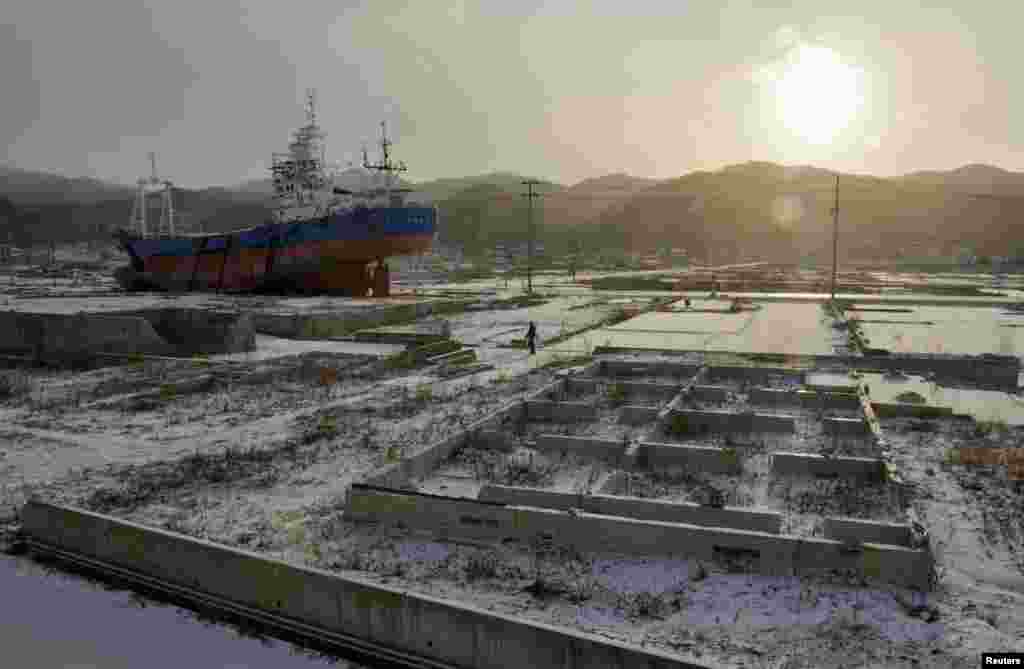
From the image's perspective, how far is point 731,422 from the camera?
33.4 ft

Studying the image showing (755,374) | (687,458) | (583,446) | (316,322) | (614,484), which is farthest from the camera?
(316,322)

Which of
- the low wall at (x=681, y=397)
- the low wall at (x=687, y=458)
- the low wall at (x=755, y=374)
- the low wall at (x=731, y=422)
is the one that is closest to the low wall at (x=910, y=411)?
the low wall at (x=731, y=422)

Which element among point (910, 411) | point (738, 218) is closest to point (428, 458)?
point (910, 411)

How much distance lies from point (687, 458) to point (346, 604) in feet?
15.9

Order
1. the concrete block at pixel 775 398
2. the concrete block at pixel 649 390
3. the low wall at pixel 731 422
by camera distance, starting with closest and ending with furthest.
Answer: the low wall at pixel 731 422, the concrete block at pixel 775 398, the concrete block at pixel 649 390

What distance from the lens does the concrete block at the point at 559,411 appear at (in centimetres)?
1087

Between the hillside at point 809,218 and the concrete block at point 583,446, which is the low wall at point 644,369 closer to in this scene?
the concrete block at point 583,446

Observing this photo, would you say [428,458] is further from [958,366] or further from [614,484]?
[958,366]

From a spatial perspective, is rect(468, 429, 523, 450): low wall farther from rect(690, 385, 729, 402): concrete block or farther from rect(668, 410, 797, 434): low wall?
rect(690, 385, 729, 402): concrete block

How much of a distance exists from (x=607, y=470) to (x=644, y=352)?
368 inches

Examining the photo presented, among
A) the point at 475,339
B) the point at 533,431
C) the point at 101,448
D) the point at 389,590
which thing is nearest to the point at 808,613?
the point at 389,590

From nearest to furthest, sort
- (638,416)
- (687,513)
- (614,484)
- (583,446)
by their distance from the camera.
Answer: (687,513) → (614,484) → (583,446) → (638,416)

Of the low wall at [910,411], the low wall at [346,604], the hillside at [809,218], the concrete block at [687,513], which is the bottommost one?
the low wall at [346,604]

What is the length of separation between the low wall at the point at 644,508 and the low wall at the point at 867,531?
1.51 feet
